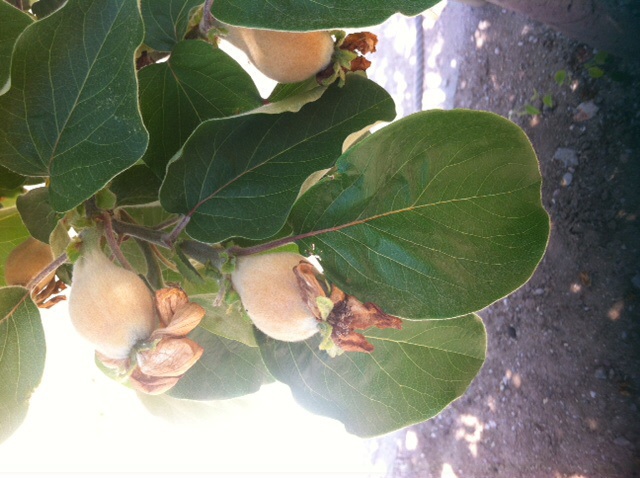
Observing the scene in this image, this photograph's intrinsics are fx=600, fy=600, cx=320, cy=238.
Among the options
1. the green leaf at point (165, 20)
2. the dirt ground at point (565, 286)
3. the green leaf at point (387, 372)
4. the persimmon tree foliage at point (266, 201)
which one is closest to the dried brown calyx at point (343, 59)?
the persimmon tree foliage at point (266, 201)

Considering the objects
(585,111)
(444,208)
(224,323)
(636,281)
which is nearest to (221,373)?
(224,323)

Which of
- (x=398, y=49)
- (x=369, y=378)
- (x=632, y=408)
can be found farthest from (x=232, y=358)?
(x=398, y=49)

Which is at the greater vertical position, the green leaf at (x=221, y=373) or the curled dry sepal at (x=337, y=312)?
the curled dry sepal at (x=337, y=312)

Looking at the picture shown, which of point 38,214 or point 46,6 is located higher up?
point 46,6

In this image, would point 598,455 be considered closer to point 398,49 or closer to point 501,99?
point 501,99

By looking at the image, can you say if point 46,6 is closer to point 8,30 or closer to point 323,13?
point 8,30

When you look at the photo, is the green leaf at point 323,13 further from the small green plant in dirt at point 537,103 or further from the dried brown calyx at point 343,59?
the small green plant in dirt at point 537,103

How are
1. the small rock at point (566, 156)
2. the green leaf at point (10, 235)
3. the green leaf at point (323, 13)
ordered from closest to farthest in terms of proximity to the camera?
the green leaf at point (323, 13)
the green leaf at point (10, 235)
the small rock at point (566, 156)
